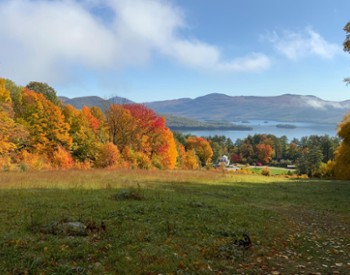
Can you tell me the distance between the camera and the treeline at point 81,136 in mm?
43031

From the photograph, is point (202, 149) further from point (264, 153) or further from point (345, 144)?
point (345, 144)

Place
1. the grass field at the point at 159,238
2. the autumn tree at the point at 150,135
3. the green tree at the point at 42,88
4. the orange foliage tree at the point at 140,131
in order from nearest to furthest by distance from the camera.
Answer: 1. the grass field at the point at 159,238
2. the orange foliage tree at the point at 140,131
3. the autumn tree at the point at 150,135
4. the green tree at the point at 42,88

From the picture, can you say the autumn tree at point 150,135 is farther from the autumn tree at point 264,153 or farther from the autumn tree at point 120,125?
the autumn tree at point 264,153

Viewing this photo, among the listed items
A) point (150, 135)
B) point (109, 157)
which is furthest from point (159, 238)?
point (150, 135)

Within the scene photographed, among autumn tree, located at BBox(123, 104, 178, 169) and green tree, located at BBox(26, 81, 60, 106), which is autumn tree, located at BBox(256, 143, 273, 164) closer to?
autumn tree, located at BBox(123, 104, 178, 169)

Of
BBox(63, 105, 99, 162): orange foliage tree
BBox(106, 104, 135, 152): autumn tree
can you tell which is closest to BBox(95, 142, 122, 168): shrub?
BBox(63, 105, 99, 162): orange foliage tree

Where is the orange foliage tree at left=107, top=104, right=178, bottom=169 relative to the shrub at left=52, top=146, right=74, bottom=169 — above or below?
above

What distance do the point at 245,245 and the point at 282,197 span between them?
47.1 ft

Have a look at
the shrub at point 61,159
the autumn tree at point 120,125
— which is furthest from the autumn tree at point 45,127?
the autumn tree at point 120,125

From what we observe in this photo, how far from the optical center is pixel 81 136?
52156 mm

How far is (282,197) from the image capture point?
2222 centimetres

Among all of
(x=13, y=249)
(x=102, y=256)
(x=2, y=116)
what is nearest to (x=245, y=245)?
(x=102, y=256)

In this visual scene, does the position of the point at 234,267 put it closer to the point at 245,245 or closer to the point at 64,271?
the point at 245,245

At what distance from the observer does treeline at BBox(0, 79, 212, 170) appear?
43031mm
